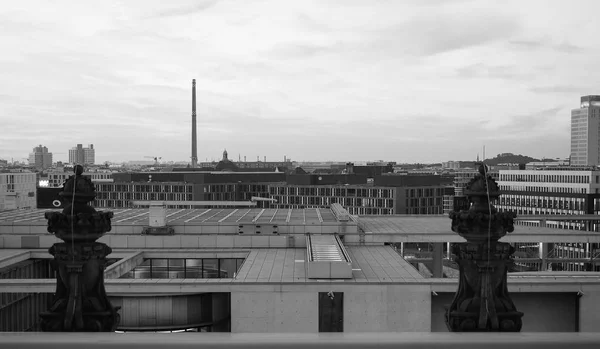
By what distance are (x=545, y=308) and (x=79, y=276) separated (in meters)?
20.2

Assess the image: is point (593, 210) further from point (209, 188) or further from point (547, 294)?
point (547, 294)

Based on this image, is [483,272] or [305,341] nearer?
[305,341]

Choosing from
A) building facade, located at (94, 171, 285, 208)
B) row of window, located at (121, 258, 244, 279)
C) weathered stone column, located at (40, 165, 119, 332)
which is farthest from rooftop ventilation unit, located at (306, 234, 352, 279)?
building facade, located at (94, 171, 285, 208)

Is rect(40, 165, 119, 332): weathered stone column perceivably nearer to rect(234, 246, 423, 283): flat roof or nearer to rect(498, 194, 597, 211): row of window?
rect(234, 246, 423, 283): flat roof

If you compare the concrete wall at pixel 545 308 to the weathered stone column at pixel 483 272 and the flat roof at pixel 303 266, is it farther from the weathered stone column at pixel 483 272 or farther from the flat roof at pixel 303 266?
the weathered stone column at pixel 483 272

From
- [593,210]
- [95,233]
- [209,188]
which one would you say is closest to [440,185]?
[593,210]

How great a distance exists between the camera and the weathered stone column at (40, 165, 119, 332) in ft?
23.7

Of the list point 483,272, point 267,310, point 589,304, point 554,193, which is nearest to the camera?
point 483,272

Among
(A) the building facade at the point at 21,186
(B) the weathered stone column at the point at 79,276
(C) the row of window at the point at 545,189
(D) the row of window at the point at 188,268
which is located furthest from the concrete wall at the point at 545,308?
(A) the building facade at the point at 21,186

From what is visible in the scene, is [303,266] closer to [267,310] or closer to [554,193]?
[267,310]

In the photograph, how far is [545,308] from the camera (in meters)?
23.1

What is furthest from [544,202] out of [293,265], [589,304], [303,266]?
[589,304]

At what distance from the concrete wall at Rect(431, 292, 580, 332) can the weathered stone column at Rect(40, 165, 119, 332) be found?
55.6 ft

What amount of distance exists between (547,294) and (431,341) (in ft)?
66.9
